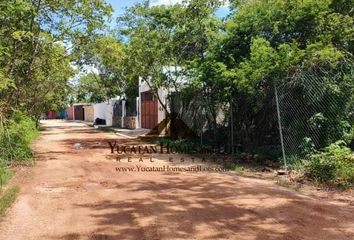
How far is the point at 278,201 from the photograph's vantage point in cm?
Answer: 750

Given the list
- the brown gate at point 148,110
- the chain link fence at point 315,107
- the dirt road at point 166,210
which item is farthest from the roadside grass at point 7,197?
the brown gate at point 148,110

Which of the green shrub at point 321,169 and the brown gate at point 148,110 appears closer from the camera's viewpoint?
the green shrub at point 321,169

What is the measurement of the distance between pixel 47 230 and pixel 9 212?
1.43m

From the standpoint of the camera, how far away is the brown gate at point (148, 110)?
2684 cm

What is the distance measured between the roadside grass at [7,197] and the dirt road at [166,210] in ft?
0.45

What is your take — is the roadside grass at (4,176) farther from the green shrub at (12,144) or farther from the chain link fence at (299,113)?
the chain link fence at (299,113)

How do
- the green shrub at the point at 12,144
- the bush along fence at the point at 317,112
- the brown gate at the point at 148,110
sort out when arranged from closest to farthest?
the bush along fence at the point at 317,112
the green shrub at the point at 12,144
the brown gate at the point at 148,110

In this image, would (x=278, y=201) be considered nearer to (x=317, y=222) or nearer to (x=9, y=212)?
(x=317, y=222)

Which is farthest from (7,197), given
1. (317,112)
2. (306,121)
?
(317,112)

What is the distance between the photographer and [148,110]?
93.0 ft

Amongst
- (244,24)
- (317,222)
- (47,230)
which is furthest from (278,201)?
(244,24)

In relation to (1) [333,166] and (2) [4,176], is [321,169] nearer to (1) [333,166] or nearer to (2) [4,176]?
(1) [333,166]

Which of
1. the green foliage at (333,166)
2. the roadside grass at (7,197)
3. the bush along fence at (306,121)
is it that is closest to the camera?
the roadside grass at (7,197)

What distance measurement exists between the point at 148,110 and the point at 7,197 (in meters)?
20.6
